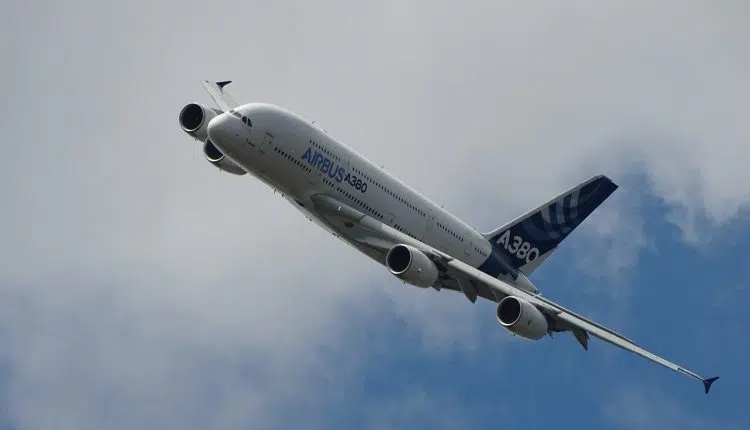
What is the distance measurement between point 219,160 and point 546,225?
26869 mm

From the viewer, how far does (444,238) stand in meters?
96.3

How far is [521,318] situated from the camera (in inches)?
3317

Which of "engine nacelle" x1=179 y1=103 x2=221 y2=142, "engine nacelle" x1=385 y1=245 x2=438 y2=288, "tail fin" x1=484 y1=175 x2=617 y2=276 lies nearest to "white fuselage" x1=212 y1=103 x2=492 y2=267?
"engine nacelle" x1=385 y1=245 x2=438 y2=288

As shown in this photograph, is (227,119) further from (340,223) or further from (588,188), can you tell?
(588,188)

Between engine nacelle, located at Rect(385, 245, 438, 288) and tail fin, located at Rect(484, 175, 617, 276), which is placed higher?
tail fin, located at Rect(484, 175, 617, 276)

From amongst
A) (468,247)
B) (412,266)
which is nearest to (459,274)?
(412,266)

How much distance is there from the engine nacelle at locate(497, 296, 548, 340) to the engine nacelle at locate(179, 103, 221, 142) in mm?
22644

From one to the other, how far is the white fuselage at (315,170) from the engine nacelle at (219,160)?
4.83 metres

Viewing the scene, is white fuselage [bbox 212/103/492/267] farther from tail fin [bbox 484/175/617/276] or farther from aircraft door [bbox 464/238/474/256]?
tail fin [bbox 484/175/617/276]

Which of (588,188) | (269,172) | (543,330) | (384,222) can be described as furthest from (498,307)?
(588,188)

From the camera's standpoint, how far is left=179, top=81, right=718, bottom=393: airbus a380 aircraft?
3334 inches

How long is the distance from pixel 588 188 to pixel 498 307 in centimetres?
2405

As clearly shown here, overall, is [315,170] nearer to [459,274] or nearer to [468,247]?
[459,274]

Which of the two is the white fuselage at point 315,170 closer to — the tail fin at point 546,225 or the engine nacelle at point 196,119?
the engine nacelle at point 196,119
